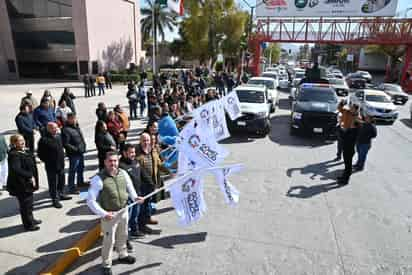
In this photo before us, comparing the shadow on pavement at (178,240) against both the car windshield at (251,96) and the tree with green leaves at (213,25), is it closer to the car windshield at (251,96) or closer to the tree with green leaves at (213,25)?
the car windshield at (251,96)

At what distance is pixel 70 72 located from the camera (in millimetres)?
35750

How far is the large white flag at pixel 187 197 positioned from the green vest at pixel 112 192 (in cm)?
82

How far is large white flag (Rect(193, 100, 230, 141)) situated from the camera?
5445mm

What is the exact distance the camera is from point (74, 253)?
4.13 metres

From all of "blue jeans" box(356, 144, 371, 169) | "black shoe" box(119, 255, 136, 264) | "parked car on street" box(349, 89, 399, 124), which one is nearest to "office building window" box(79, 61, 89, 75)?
"parked car on street" box(349, 89, 399, 124)

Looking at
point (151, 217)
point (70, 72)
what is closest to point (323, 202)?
point (151, 217)

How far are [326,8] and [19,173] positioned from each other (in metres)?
33.0

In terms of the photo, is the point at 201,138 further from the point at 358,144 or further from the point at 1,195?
the point at 358,144

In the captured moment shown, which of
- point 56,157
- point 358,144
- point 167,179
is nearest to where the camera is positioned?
point 56,157

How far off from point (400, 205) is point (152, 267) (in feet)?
16.8

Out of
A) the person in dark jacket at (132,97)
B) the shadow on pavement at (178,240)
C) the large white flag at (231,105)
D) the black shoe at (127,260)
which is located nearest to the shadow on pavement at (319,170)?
the large white flag at (231,105)

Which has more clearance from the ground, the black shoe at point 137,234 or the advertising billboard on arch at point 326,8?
the advertising billboard on arch at point 326,8

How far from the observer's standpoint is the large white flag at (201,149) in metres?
4.73

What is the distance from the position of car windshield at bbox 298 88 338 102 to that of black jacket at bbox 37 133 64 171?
972cm
